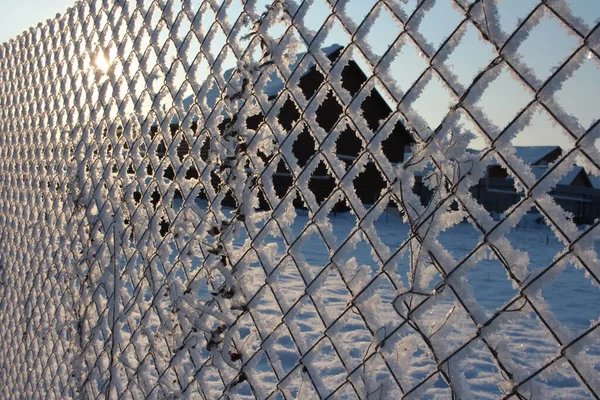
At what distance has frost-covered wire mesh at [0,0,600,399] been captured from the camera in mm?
933

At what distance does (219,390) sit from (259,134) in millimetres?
2246

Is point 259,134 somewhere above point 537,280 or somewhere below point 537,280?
above

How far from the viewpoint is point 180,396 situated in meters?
1.68

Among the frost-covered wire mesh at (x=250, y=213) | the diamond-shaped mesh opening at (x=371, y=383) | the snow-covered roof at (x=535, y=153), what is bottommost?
the diamond-shaped mesh opening at (x=371, y=383)

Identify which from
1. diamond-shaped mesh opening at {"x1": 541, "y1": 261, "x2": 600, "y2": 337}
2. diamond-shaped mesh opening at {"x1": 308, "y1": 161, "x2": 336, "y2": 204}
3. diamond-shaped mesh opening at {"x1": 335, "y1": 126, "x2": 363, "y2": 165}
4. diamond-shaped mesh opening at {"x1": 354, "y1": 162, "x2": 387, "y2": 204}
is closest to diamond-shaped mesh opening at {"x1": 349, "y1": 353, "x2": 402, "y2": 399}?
diamond-shaped mesh opening at {"x1": 541, "y1": 261, "x2": 600, "y2": 337}

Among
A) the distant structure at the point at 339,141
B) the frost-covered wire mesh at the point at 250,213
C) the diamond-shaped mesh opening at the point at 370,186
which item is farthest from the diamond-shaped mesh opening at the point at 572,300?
the diamond-shaped mesh opening at the point at 370,186

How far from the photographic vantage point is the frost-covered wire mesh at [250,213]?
0.93 meters

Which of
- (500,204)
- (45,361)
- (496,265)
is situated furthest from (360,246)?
(500,204)

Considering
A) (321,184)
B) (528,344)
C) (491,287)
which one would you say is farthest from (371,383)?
(321,184)

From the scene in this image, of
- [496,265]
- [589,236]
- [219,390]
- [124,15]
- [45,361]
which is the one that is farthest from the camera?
[496,265]

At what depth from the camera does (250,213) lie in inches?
59.4

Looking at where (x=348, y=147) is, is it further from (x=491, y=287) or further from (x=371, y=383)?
(x=371, y=383)

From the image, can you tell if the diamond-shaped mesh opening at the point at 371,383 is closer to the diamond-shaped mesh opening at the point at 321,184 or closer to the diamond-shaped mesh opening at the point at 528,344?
the diamond-shaped mesh opening at the point at 528,344

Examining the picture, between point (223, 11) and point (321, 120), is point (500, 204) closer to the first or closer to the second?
point (321, 120)
